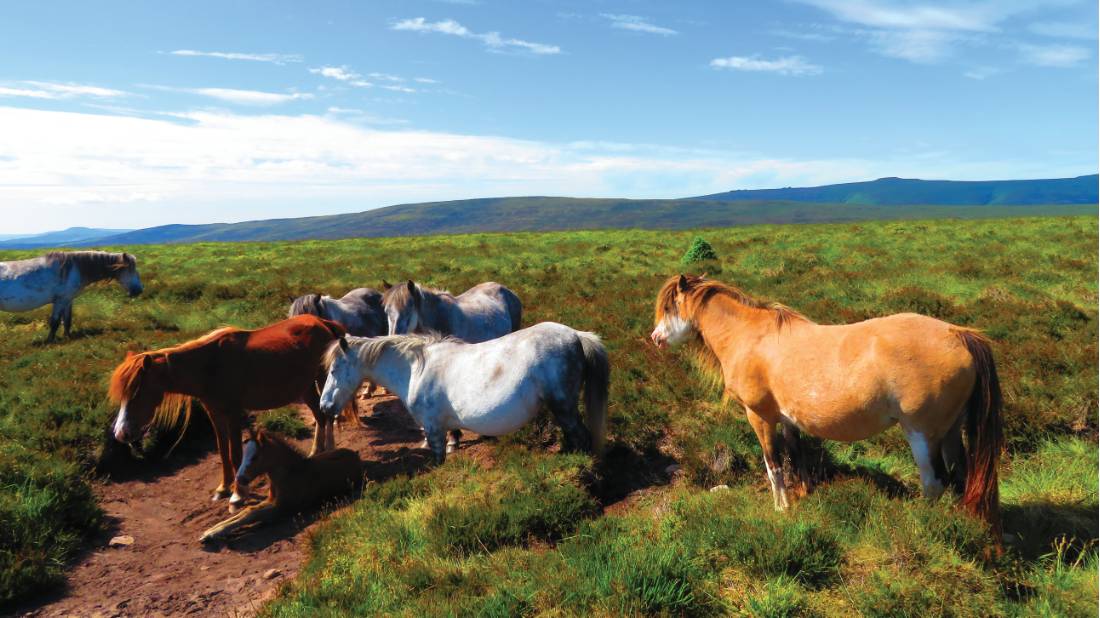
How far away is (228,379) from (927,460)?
723 cm

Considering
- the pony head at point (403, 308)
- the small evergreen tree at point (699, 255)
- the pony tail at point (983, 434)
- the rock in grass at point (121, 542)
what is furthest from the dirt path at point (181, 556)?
the small evergreen tree at point (699, 255)

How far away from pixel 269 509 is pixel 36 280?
12.4 metres

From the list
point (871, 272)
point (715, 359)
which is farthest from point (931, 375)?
point (871, 272)

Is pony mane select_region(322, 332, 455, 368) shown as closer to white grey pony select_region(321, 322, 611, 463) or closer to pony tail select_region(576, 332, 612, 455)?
white grey pony select_region(321, 322, 611, 463)

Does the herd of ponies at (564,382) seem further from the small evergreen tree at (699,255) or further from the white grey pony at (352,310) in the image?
the small evergreen tree at (699,255)

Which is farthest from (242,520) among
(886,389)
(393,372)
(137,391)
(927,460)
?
(927,460)

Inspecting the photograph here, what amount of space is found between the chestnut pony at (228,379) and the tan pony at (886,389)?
525 centimetres

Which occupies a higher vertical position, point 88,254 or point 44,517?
point 88,254

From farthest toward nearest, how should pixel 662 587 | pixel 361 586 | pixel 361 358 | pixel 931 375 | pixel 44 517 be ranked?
pixel 361 358 < pixel 44 517 < pixel 361 586 < pixel 931 375 < pixel 662 587

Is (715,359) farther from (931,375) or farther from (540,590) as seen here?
(540,590)

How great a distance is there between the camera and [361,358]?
6.88m

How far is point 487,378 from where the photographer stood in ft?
20.9

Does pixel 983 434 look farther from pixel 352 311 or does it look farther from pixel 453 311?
pixel 352 311

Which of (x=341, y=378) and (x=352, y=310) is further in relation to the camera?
(x=352, y=310)
